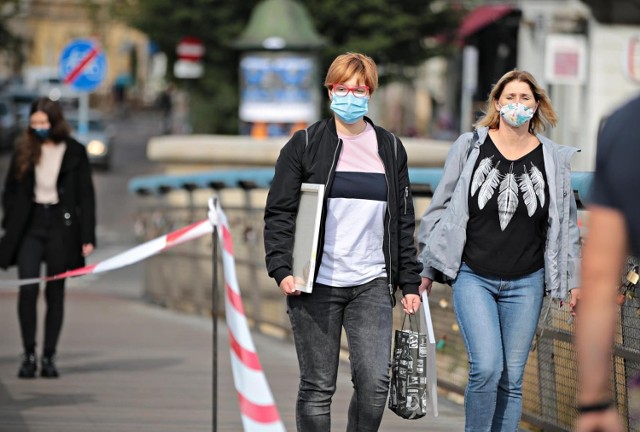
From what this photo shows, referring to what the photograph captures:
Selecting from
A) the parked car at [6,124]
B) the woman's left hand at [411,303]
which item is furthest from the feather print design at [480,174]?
the parked car at [6,124]

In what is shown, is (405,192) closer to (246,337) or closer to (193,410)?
(246,337)

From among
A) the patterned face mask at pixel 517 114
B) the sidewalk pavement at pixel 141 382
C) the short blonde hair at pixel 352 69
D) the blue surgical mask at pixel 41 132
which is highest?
the short blonde hair at pixel 352 69

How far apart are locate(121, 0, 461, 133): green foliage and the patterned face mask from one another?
91.4 ft

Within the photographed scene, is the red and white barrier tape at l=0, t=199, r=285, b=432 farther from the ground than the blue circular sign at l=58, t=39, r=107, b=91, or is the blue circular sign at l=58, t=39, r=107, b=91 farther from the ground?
the blue circular sign at l=58, t=39, r=107, b=91

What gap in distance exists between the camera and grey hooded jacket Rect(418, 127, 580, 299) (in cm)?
638

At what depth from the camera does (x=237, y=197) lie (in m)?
14.8

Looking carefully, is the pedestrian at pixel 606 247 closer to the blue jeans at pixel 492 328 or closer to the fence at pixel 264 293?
the blue jeans at pixel 492 328

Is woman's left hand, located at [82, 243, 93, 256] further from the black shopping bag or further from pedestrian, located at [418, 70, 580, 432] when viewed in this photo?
the black shopping bag

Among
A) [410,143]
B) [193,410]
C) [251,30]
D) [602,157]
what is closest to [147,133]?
[251,30]

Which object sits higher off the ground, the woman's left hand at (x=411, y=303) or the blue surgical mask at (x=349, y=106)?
the blue surgical mask at (x=349, y=106)

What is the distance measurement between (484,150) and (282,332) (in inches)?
270

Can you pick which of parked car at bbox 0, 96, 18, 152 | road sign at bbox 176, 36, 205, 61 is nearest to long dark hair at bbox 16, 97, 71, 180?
road sign at bbox 176, 36, 205, 61

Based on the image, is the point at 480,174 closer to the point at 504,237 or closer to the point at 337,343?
the point at 504,237

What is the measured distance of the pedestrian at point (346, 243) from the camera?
609cm
